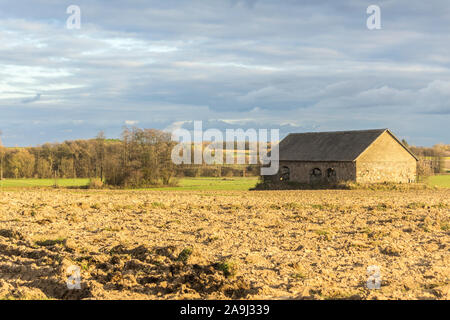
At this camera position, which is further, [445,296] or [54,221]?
[54,221]

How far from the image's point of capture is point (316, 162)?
4000 cm

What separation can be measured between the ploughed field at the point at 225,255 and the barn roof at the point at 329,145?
18.5 meters

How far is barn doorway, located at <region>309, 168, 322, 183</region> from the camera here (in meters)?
39.8

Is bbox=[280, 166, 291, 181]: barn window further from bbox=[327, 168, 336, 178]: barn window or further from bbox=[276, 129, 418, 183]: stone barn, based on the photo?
bbox=[327, 168, 336, 178]: barn window

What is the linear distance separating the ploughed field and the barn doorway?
19194 mm

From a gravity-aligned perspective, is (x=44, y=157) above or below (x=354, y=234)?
above

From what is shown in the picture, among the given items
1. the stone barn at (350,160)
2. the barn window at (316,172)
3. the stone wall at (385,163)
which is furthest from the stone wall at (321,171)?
the stone wall at (385,163)

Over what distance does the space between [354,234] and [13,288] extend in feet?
34.1

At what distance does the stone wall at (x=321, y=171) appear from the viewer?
38.1 metres

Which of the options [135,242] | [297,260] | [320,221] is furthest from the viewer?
[320,221]

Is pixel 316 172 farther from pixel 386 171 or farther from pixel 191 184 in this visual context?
pixel 191 184
